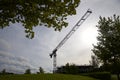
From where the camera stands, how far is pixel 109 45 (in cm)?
4141

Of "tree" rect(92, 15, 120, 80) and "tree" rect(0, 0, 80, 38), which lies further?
"tree" rect(92, 15, 120, 80)

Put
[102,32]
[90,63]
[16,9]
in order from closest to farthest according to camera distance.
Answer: [16,9] < [102,32] < [90,63]

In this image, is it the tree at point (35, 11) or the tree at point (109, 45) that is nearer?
the tree at point (35, 11)

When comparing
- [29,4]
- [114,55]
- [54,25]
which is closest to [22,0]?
[29,4]

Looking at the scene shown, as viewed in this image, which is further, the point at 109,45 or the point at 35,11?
the point at 109,45

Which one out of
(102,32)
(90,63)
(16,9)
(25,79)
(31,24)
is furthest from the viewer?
(90,63)

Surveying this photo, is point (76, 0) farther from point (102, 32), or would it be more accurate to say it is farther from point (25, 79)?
point (102, 32)

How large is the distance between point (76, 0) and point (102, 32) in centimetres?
3023

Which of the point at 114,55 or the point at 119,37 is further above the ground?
the point at 119,37

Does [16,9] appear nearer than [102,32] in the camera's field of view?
Yes

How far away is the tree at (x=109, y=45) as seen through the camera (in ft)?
134

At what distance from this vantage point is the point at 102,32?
44.1 m

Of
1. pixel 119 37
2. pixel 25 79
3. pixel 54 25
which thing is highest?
pixel 119 37

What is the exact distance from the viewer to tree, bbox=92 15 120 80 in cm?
4091
